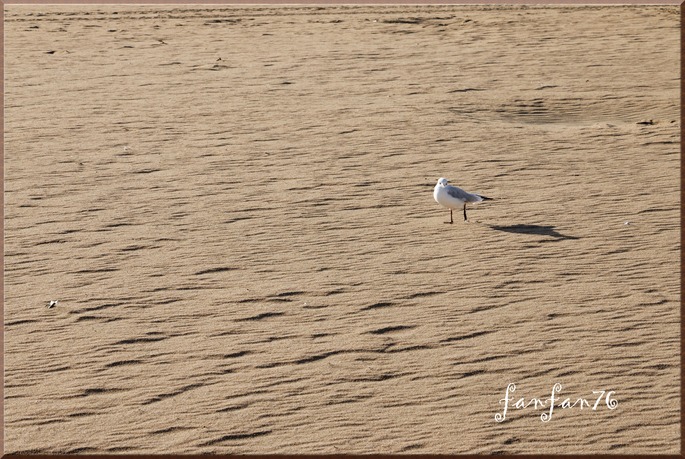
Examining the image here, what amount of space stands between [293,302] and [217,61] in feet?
39.8

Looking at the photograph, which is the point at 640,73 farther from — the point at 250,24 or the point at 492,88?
the point at 250,24

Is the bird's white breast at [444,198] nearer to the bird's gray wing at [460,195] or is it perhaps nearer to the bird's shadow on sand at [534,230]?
the bird's gray wing at [460,195]

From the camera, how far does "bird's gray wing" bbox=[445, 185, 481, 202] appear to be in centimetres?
1003

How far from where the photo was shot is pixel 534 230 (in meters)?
9.93

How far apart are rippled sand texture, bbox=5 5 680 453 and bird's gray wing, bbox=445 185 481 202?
320 mm

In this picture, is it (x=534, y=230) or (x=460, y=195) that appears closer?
(x=534, y=230)

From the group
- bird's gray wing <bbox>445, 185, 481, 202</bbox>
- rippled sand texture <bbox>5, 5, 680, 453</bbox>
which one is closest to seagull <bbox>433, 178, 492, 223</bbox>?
bird's gray wing <bbox>445, 185, 481, 202</bbox>

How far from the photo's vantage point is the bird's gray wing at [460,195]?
32.9 ft

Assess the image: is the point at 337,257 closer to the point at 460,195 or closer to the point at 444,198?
the point at 444,198

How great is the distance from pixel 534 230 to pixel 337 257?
2146mm

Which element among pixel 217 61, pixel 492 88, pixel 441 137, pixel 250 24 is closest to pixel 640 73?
pixel 492 88

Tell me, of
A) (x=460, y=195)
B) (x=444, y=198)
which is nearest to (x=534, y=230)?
(x=460, y=195)

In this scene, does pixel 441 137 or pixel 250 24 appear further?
pixel 250 24

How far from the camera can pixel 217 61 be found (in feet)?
63.9
